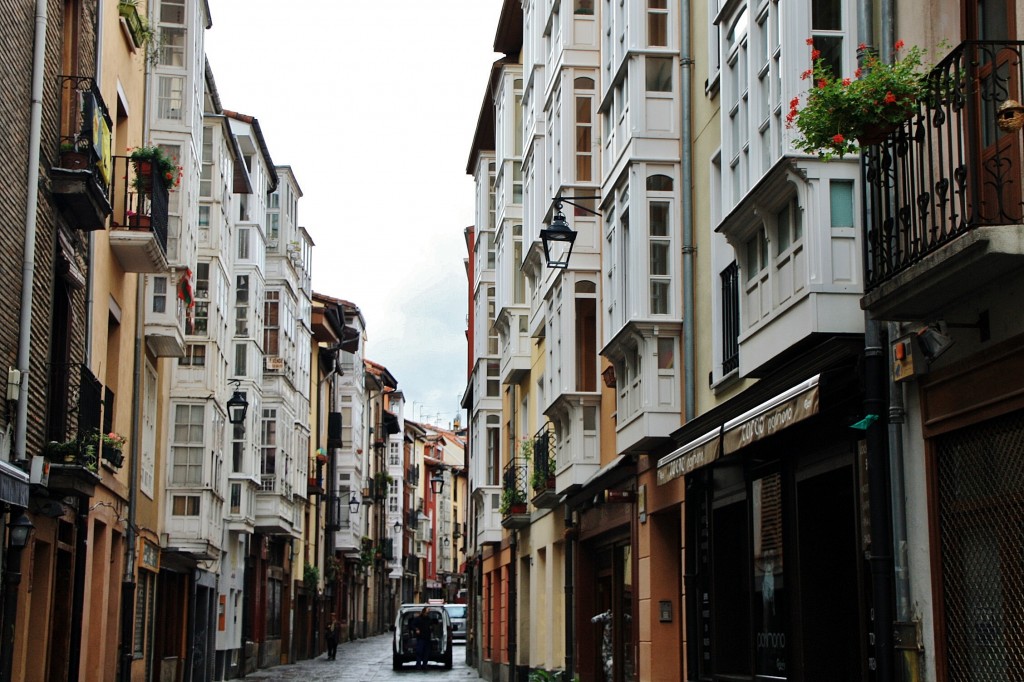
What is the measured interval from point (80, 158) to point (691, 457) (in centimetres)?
791

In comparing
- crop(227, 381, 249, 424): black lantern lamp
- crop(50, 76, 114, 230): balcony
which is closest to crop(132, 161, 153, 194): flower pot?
crop(50, 76, 114, 230): balcony

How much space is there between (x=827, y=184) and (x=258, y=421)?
29401mm

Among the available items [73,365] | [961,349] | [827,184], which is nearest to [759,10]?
[827,184]

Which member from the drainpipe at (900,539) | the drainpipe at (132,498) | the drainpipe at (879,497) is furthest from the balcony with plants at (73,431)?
the drainpipe at (900,539)

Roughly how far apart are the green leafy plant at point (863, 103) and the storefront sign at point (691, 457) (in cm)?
472

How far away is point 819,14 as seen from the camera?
1218 centimetres

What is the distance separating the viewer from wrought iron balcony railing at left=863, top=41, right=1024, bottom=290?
26.7 ft

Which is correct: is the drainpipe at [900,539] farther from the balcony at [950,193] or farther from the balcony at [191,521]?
the balcony at [191,521]

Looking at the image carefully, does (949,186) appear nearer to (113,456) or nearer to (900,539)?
(900,539)

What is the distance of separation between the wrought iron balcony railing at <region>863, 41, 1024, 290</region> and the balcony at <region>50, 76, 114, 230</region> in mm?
9897

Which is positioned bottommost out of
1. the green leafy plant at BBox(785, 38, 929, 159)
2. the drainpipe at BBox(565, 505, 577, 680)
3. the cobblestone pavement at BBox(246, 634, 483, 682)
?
the cobblestone pavement at BBox(246, 634, 483, 682)

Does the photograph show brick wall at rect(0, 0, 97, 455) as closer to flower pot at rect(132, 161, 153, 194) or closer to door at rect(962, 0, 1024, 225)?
flower pot at rect(132, 161, 153, 194)

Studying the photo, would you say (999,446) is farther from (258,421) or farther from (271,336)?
(271,336)

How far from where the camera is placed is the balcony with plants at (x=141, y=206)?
1958 centimetres
